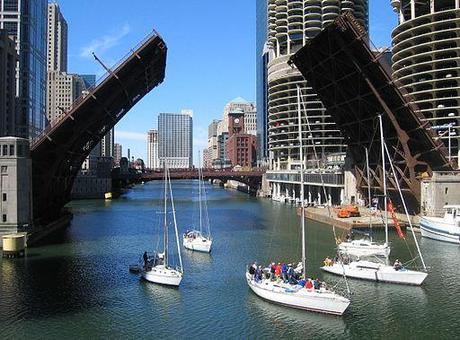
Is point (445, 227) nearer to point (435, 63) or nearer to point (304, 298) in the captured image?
point (304, 298)

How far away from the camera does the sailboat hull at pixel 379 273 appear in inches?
1253

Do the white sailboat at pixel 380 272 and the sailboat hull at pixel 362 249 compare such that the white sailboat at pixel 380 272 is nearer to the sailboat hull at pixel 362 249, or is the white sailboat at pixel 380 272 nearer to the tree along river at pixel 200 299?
the tree along river at pixel 200 299

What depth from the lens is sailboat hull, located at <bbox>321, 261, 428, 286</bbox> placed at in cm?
3183

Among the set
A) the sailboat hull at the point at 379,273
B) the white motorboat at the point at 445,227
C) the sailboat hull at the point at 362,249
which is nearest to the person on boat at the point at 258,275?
the sailboat hull at the point at 379,273

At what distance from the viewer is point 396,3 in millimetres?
90625

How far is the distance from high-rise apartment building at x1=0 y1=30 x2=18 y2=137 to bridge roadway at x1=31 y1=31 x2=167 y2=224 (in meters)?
73.7

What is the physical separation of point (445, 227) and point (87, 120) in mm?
36510

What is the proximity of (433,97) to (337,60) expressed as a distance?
29.4m

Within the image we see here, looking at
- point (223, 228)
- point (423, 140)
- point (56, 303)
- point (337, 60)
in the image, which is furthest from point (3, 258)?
point (423, 140)

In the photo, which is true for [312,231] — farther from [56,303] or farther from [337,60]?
[56,303]

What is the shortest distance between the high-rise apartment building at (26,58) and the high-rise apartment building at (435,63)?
359 feet

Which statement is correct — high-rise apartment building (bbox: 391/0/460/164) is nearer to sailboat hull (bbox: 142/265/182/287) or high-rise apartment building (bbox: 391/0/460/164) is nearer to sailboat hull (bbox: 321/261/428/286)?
sailboat hull (bbox: 321/261/428/286)

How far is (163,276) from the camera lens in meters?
32.4

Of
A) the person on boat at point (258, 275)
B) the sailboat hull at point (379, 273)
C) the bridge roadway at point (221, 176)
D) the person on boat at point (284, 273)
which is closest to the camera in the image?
the person on boat at point (284, 273)
